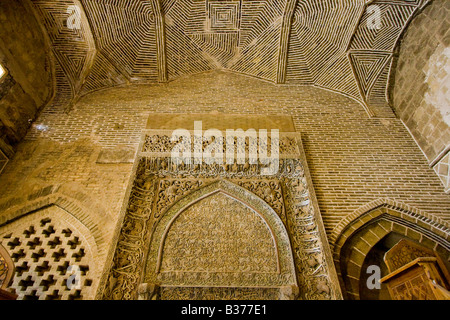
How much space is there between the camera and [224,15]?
5727 millimetres

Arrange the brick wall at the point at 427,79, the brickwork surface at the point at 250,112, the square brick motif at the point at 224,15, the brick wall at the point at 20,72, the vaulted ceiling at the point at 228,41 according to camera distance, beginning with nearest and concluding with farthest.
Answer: the brickwork surface at the point at 250,112, the brick wall at the point at 427,79, the brick wall at the point at 20,72, the vaulted ceiling at the point at 228,41, the square brick motif at the point at 224,15

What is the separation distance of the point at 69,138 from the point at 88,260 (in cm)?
251

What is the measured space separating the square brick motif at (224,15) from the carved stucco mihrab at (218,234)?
10.3 ft

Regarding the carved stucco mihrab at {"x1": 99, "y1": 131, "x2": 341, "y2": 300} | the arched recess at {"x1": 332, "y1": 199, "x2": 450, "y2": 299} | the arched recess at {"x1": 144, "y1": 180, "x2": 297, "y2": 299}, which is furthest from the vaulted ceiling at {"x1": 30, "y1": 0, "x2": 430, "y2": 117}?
the arched recess at {"x1": 144, "y1": 180, "x2": 297, "y2": 299}

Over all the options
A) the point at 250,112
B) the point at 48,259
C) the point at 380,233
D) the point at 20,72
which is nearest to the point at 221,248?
the point at 48,259

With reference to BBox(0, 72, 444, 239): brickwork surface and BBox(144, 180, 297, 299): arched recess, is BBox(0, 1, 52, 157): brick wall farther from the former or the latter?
BBox(144, 180, 297, 299): arched recess

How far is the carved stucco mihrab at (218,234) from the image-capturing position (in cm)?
308

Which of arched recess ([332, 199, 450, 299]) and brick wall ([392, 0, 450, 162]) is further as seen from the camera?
brick wall ([392, 0, 450, 162])

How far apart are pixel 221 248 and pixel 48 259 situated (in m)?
2.35

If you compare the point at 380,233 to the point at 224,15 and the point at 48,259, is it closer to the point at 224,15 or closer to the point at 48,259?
the point at 48,259

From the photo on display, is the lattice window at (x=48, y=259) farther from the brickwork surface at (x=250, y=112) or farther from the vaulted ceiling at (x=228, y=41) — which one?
the vaulted ceiling at (x=228, y=41)

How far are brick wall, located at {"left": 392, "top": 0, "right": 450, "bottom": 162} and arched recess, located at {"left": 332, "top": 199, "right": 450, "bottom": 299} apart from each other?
52.8 inches

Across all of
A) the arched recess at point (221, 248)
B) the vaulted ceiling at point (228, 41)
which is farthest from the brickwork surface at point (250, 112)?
the arched recess at point (221, 248)

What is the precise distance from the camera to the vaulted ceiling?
5461mm
